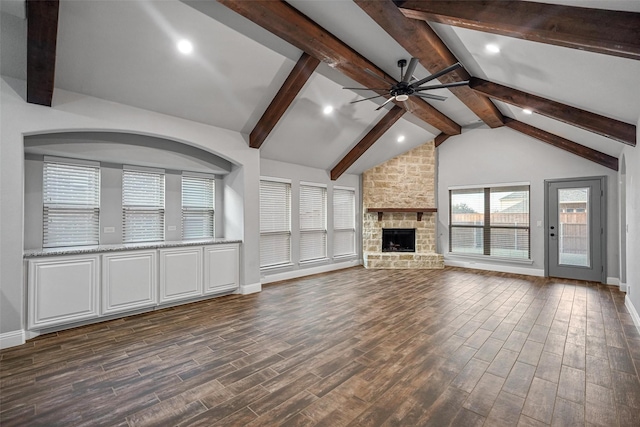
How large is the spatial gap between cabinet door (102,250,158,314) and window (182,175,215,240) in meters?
1.17

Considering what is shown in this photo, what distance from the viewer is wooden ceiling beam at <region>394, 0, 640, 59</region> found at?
2.35 meters

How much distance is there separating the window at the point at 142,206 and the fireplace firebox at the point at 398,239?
563cm

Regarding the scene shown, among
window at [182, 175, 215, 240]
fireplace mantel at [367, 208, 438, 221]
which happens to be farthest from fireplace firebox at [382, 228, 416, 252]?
window at [182, 175, 215, 240]

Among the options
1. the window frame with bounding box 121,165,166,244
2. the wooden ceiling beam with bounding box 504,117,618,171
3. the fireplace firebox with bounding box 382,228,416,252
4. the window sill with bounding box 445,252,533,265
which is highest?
the wooden ceiling beam with bounding box 504,117,618,171

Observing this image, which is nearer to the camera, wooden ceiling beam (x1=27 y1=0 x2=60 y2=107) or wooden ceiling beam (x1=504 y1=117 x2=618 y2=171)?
wooden ceiling beam (x1=27 y1=0 x2=60 y2=107)

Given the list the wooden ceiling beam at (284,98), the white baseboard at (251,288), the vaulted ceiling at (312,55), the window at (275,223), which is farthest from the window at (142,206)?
the window at (275,223)

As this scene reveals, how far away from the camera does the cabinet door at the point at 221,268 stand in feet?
16.6

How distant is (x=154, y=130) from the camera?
4.36 m

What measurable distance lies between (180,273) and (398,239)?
580cm

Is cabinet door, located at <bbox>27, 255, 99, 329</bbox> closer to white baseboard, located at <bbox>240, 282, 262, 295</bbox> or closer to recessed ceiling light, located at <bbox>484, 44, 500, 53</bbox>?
white baseboard, located at <bbox>240, 282, 262, 295</bbox>

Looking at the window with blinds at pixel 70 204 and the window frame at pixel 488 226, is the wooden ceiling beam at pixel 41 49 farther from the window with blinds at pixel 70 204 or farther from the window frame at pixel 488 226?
the window frame at pixel 488 226

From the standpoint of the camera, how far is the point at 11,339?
10.8 feet

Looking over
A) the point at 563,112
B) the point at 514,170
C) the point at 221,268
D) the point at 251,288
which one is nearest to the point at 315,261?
the point at 251,288

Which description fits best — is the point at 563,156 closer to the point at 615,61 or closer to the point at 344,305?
the point at 615,61
